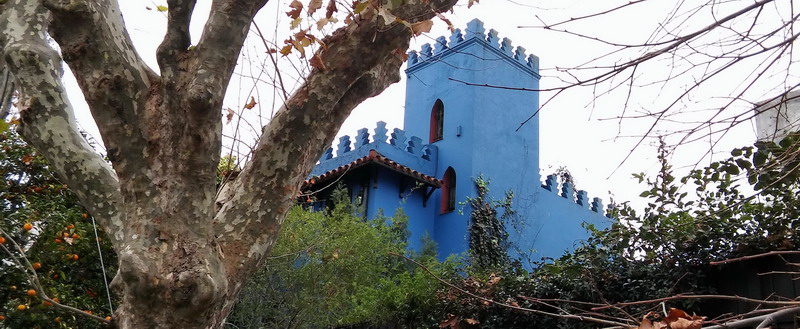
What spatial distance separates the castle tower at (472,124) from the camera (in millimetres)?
11961

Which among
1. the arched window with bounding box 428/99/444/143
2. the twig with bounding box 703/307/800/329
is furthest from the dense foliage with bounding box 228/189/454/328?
the twig with bounding box 703/307/800/329

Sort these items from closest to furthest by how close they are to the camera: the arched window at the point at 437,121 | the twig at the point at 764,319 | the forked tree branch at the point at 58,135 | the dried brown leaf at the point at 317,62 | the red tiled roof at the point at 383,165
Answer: the twig at the point at 764,319 < the forked tree branch at the point at 58,135 < the dried brown leaf at the point at 317,62 < the red tiled roof at the point at 383,165 < the arched window at the point at 437,121

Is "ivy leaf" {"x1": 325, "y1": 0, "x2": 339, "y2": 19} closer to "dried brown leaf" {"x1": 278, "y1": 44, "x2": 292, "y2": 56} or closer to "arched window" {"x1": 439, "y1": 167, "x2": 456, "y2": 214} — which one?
"dried brown leaf" {"x1": 278, "y1": 44, "x2": 292, "y2": 56}

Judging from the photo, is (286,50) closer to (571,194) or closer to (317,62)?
(317,62)

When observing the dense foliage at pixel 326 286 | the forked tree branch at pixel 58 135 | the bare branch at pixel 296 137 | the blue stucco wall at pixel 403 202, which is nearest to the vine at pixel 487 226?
the blue stucco wall at pixel 403 202

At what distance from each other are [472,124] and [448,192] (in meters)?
1.30

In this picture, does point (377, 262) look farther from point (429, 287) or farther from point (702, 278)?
point (702, 278)

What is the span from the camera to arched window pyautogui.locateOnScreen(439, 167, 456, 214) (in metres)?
12.2

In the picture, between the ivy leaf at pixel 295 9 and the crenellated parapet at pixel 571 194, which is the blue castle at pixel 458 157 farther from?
the ivy leaf at pixel 295 9

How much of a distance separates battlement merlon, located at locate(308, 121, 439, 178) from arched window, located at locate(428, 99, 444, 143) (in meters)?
0.37

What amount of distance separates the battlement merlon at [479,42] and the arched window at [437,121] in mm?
842

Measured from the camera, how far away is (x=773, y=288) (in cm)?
492

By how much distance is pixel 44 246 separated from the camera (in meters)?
5.14

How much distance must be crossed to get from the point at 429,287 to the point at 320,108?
14.7 ft
